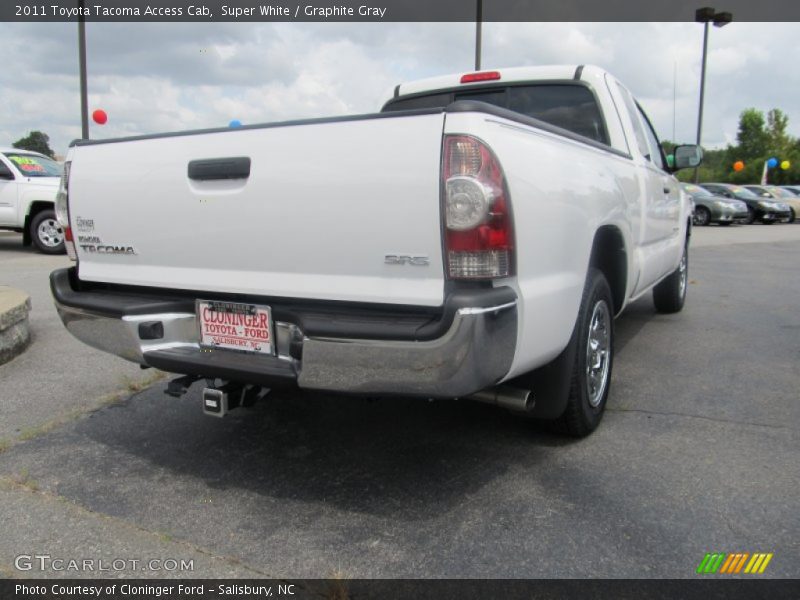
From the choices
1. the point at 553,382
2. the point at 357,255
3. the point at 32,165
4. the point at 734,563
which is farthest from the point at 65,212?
the point at 32,165

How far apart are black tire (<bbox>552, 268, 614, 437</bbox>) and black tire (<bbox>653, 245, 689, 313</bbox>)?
121 inches

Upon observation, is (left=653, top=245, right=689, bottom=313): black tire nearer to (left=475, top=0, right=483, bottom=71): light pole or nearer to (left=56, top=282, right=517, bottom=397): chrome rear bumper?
(left=56, top=282, right=517, bottom=397): chrome rear bumper

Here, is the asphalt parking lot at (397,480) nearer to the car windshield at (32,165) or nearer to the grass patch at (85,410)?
the grass patch at (85,410)

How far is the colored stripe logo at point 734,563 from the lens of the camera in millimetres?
2271

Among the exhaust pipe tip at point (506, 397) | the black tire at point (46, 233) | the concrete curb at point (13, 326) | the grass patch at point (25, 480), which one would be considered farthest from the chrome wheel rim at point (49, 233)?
the exhaust pipe tip at point (506, 397)

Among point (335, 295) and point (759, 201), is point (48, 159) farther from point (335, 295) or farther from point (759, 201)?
point (759, 201)

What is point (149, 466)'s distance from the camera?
10.4 feet

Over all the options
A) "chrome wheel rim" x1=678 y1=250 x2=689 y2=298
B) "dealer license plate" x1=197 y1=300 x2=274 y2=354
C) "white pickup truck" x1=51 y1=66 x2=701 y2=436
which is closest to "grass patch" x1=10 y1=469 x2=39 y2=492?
"white pickup truck" x1=51 y1=66 x2=701 y2=436

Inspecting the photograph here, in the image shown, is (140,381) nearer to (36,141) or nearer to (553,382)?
(553,382)

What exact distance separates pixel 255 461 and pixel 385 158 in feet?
5.45

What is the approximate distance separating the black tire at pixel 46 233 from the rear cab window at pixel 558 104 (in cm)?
930

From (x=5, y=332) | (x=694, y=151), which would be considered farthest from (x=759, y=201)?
(x=5, y=332)

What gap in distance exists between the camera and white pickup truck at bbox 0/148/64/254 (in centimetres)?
1120

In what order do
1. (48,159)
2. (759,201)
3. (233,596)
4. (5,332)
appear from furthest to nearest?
(759,201)
(48,159)
(5,332)
(233,596)
